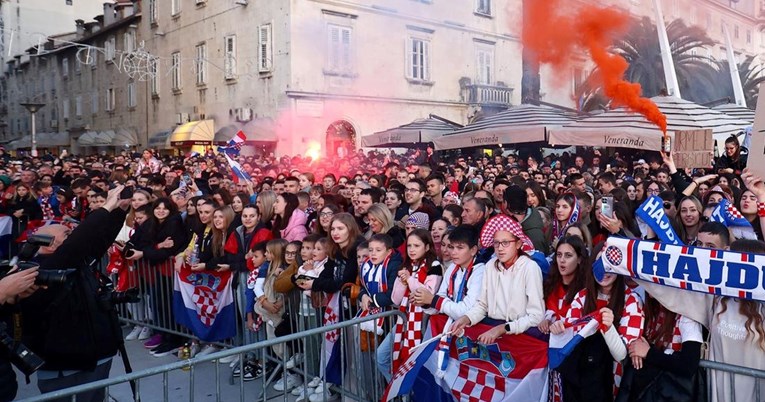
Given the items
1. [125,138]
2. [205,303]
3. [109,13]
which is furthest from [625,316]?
[109,13]

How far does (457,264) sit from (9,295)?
2.81 meters

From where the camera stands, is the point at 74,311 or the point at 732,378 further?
the point at 74,311

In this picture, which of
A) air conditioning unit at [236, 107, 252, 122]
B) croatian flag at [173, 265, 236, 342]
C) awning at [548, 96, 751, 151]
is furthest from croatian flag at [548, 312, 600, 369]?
air conditioning unit at [236, 107, 252, 122]

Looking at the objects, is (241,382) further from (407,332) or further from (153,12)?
(153,12)

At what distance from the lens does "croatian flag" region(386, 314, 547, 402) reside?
156 inches

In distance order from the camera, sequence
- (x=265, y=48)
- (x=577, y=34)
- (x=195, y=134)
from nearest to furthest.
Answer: (x=577, y=34) < (x=265, y=48) < (x=195, y=134)

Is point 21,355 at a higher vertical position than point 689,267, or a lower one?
lower

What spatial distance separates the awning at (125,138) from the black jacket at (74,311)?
2802 centimetres

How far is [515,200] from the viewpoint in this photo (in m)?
5.60

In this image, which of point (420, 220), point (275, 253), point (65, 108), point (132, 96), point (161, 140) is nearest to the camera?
point (275, 253)

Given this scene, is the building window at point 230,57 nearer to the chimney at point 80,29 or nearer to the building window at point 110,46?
the building window at point 110,46

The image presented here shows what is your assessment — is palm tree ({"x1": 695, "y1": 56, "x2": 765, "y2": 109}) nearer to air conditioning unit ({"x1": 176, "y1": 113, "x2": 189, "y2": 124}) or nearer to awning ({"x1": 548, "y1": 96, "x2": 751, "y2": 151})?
awning ({"x1": 548, "y1": 96, "x2": 751, "y2": 151})

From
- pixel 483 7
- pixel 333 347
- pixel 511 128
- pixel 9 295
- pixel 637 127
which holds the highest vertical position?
pixel 483 7

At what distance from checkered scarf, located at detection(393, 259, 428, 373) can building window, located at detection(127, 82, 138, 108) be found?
30.6 m
